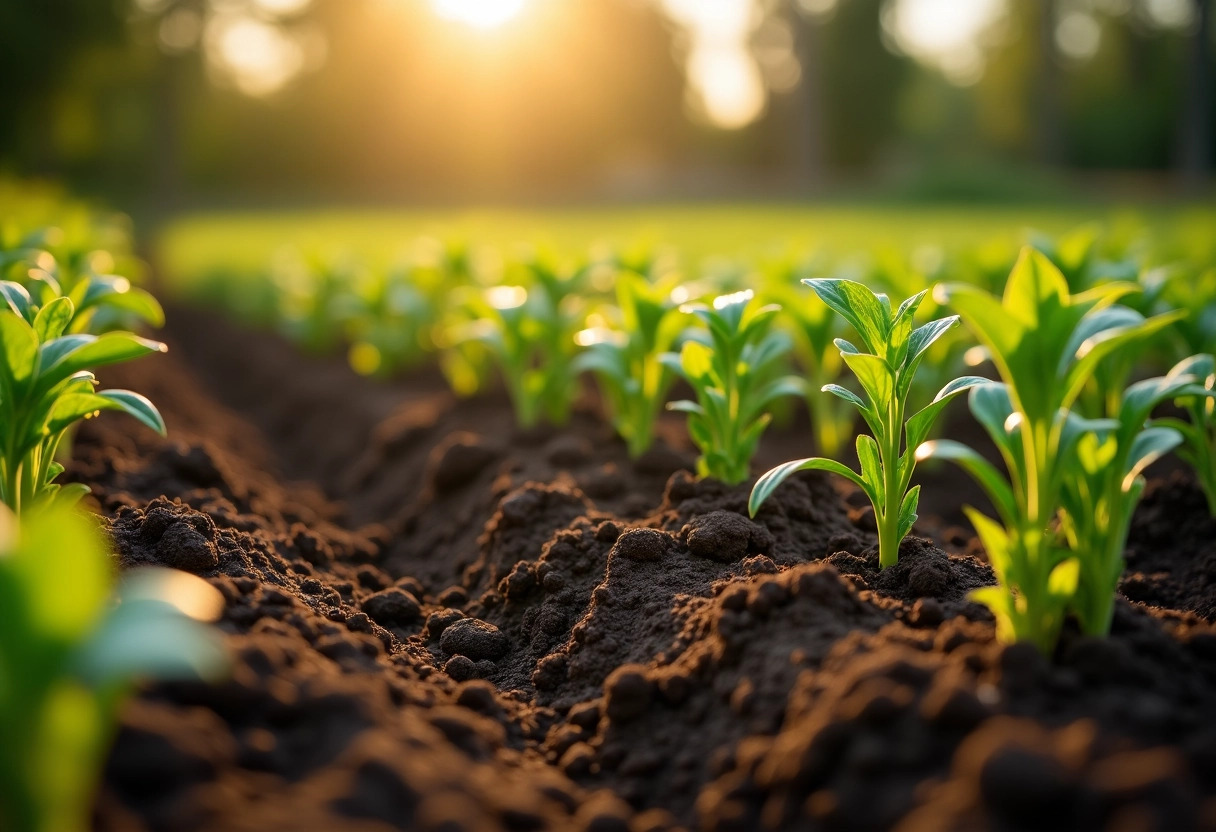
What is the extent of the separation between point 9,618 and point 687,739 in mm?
1290

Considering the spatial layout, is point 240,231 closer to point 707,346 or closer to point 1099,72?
point 707,346

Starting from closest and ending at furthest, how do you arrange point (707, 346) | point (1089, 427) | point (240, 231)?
1. point (1089, 427)
2. point (707, 346)
3. point (240, 231)

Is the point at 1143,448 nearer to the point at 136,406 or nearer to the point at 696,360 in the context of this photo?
the point at 696,360

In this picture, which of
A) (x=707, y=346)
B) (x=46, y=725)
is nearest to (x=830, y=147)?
(x=707, y=346)

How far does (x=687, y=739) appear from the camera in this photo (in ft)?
6.49

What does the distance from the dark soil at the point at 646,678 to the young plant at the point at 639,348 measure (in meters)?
0.23

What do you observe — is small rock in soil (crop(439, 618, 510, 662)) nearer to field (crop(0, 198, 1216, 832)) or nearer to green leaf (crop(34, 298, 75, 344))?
field (crop(0, 198, 1216, 832))

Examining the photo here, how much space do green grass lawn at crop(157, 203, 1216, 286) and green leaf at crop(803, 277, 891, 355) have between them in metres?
4.66

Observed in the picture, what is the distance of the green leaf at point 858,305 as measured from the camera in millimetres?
2467

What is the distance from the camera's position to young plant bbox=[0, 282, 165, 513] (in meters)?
2.25

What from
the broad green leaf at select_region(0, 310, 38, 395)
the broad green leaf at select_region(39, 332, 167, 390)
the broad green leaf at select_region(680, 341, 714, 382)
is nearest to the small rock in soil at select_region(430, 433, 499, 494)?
the broad green leaf at select_region(680, 341, 714, 382)

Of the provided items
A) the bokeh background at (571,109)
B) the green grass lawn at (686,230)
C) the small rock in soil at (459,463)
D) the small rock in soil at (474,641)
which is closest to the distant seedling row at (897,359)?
the small rock in soil at (459,463)

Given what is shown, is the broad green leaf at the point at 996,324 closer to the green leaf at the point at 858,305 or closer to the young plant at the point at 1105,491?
the young plant at the point at 1105,491

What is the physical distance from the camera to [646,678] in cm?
212
